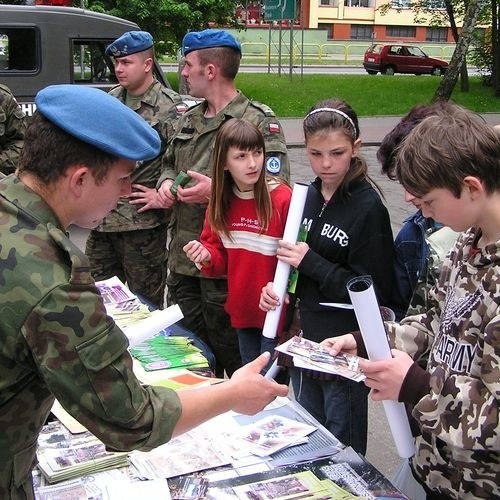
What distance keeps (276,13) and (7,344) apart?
47.4 feet

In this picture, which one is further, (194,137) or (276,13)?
(276,13)

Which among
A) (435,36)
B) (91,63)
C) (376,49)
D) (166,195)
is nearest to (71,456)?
(166,195)

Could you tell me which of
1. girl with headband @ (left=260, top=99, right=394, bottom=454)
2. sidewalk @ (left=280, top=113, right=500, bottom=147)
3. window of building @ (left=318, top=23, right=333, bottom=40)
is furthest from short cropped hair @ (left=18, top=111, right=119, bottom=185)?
window of building @ (left=318, top=23, right=333, bottom=40)

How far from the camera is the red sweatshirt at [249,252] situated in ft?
8.87

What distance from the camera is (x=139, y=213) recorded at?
3.60 meters

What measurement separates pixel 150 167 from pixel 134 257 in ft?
1.62

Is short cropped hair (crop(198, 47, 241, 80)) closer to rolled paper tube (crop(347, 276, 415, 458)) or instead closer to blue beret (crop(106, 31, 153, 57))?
blue beret (crop(106, 31, 153, 57))

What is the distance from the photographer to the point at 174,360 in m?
2.49

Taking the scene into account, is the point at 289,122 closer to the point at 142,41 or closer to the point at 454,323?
the point at 142,41

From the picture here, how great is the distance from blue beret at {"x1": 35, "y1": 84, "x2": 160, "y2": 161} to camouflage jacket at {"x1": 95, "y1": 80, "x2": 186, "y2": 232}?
2.24 meters

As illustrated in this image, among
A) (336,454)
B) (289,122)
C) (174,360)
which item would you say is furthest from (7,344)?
(289,122)

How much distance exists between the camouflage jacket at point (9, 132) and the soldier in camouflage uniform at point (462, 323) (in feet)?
12.4

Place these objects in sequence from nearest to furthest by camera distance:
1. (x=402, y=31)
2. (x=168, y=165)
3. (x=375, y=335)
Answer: (x=375, y=335), (x=168, y=165), (x=402, y=31)

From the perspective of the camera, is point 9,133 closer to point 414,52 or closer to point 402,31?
point 414,52
